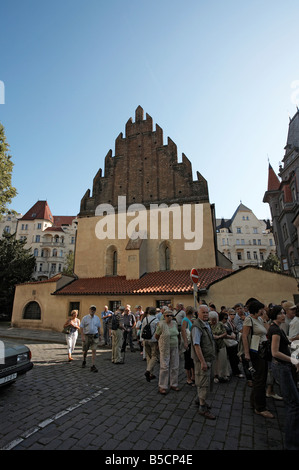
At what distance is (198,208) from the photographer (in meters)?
17.5

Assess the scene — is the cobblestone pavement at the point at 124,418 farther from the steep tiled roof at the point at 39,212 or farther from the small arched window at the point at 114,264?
the steep tiled roof at the point at 39,212

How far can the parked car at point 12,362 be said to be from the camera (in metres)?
4.91

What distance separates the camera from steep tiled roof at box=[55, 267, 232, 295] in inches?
554

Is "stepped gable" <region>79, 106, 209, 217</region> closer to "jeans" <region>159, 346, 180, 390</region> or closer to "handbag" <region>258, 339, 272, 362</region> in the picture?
"jeans" <region>159, 346, 180, 390</region>

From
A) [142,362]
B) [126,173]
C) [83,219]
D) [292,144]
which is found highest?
[292,144]

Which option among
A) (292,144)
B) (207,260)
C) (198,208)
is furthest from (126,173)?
(292,144)

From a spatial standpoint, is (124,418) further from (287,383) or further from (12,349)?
(12,349)

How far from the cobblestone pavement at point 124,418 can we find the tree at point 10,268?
23833 mm

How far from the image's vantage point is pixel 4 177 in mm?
15891

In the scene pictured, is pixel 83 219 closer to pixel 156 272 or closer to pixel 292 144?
pixel 156 272

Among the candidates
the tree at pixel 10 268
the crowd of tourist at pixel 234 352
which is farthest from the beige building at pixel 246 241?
the crowd of tourist at pixel 234 352

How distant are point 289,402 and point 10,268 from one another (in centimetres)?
3012

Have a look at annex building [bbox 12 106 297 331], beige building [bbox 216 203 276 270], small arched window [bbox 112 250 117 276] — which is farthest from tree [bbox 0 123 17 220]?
beige building [bbox 216 203 276 270]

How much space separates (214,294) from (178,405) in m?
9.10
